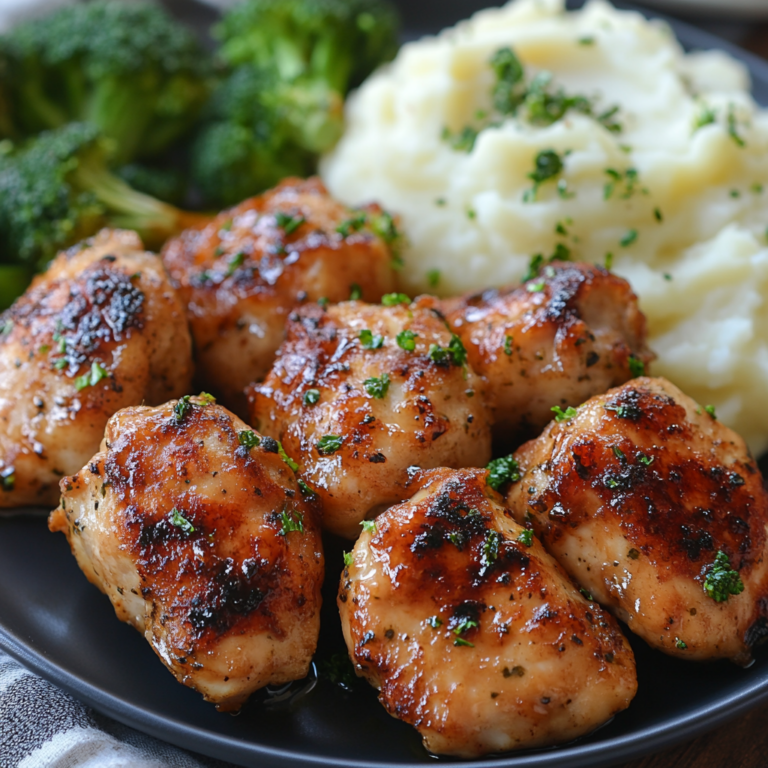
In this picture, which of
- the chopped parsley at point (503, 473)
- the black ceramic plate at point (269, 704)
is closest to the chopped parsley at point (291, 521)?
the black ceramic plate at point (269, 704)

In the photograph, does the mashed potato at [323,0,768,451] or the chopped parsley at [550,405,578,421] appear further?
the mashed potato at [323,0,768,451]

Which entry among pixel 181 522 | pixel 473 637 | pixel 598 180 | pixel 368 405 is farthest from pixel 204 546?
pixel 598 180

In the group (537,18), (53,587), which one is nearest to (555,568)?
(53,587)

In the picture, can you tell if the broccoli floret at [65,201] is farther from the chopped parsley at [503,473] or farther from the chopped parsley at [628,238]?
the chopped parsley at [503,473]

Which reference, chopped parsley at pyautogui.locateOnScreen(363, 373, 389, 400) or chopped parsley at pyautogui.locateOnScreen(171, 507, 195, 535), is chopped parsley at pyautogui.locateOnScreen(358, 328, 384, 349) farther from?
chopped parsley at pyautogui.locateOnScreen(171, 507, 195, 535)

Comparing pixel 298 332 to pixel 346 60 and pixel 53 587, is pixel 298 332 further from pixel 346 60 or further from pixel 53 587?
pixel 346 60

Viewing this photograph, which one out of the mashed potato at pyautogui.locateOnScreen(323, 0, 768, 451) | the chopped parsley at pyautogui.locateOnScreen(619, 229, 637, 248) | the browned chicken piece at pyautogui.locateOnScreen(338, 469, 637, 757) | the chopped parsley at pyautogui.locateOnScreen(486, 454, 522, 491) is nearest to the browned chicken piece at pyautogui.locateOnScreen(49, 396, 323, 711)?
the browned chicken piece at pyautogui.locateOnScreen(338, 469, 637, 757)
